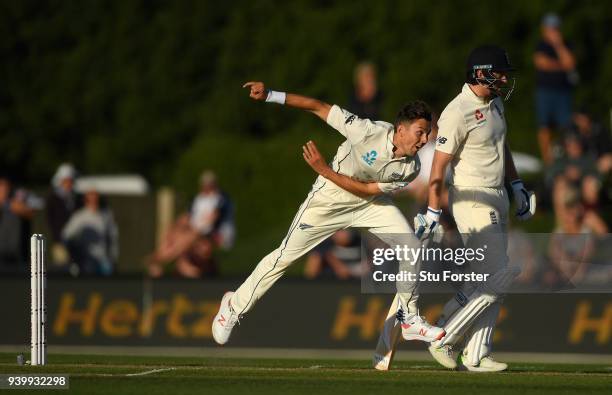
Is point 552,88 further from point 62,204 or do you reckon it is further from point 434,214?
point 434,214

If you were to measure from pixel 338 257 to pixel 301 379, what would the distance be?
7.62m

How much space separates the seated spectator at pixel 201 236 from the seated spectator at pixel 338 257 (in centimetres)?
125

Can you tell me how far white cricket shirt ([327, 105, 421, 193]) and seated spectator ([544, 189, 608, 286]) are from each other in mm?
4165

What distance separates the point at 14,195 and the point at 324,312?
18.9 feet

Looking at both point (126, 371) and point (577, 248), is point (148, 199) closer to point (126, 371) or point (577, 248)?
point (577, 248)

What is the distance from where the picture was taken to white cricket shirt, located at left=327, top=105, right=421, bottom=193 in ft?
→ 37.2

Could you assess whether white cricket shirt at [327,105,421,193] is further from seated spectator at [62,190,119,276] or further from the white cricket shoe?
seated spectator at [62,190,119,276]

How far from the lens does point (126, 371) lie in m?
11.1

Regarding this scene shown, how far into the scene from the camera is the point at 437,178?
11023mm

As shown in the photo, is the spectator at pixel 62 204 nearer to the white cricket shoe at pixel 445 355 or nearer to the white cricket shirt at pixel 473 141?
the white cricket shoe at pixel 445 355

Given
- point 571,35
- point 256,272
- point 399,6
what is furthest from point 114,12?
point 256,272

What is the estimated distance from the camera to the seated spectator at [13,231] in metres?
19.2

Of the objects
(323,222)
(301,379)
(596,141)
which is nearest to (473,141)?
(323,222)

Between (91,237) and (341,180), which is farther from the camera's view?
(91,237)
